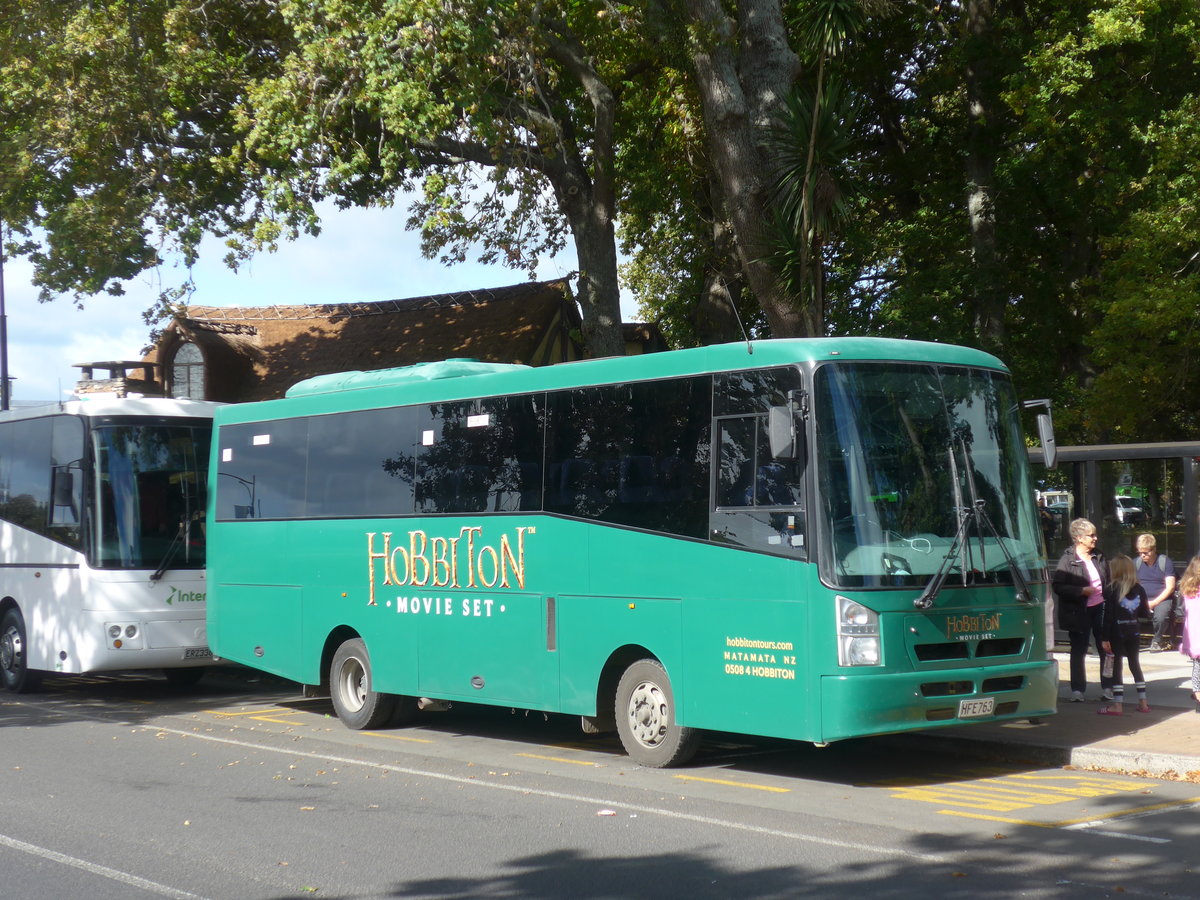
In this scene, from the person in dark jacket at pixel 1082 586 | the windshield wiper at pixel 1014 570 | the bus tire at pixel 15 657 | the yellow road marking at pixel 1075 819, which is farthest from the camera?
the bus tire at pixel 15 657

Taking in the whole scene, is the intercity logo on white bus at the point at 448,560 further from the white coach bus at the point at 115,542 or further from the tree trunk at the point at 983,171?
the tree trunk at the point at 983,171

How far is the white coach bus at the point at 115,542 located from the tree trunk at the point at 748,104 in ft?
23.9

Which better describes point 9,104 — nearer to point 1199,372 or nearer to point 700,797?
point 700,797

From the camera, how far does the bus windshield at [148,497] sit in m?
16.1

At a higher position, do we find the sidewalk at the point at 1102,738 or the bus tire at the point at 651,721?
the bus tire at the point at 651,721

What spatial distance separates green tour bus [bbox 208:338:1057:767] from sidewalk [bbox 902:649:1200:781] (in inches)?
22.0

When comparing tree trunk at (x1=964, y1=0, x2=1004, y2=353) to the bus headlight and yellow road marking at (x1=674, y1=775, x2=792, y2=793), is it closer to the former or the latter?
yellow road marking at (x1=674, y1=775, x2=792, y2=793)

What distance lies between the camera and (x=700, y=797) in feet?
30.8

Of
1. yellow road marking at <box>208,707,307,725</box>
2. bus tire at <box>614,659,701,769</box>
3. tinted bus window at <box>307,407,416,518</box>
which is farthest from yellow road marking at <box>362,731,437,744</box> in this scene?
bus tire at <box>614,659,701,769</box>

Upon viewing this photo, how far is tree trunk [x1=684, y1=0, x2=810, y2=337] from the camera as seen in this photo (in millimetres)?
16938

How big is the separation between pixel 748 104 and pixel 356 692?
8944mm

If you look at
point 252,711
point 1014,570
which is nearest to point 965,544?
point 1014,570

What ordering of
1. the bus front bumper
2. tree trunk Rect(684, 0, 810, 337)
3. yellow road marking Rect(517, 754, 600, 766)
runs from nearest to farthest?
the bus front bumper < yellow road marking Rect(517, 754, 600, 766) < tree trunk Rect(684, 0, 810, 337)

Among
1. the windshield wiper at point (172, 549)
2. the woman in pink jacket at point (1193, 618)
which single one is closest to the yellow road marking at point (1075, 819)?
the woman in pink jacket at point (1193, 618)
